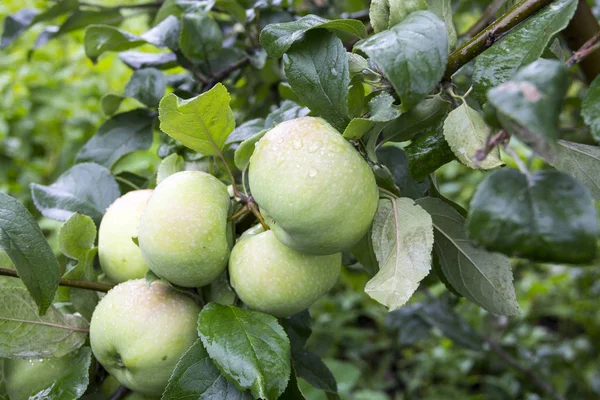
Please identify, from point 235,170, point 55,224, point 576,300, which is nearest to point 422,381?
point 576,300

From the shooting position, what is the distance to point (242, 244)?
1.96ft

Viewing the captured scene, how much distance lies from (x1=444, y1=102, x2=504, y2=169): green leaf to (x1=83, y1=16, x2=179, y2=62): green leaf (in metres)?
0.55

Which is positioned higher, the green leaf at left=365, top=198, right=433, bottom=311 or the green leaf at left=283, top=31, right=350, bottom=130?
the green leaf at left=283, top=31, right=350, bottom=130

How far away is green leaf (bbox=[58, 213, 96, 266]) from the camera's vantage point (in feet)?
2.26

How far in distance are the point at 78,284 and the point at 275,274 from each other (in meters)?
0.27

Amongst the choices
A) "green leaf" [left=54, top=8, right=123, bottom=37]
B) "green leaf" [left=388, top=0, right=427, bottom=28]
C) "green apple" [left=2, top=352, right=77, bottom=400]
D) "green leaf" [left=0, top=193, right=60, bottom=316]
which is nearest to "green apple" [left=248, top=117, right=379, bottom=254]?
"green leaf" [left=388, top=0, right=427, bottom=28]

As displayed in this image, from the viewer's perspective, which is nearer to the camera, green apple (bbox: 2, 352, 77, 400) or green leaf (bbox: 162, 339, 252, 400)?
green leaf (bbox: 162, 339, 252, 400)

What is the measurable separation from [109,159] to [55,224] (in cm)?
113

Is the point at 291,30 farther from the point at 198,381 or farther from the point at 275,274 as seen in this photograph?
the point at 198,381

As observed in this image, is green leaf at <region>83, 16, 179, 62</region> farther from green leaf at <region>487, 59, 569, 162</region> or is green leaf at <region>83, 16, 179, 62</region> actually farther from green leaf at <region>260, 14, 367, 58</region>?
green leaf at <region>487, 59, 569, 162</region>

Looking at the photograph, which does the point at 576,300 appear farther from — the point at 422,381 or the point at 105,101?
the point at 105,101

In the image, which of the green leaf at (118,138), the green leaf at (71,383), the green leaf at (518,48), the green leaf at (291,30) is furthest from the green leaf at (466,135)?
the green leaf at (118,138)

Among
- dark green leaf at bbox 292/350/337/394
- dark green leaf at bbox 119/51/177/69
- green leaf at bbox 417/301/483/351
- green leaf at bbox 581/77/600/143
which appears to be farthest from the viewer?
green leaf at bbox 417/301/483/351

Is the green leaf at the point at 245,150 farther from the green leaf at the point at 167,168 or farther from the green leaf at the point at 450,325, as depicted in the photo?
the green leaf at the point at 450,325
